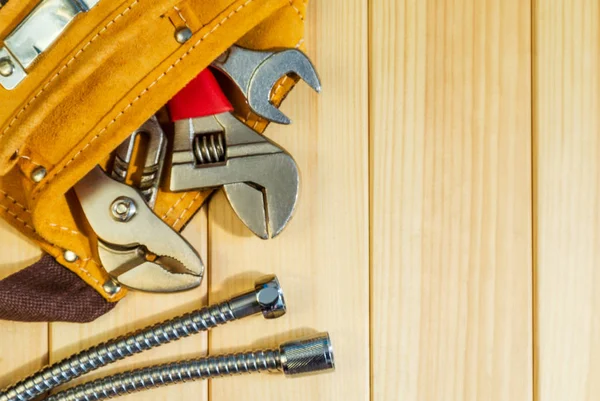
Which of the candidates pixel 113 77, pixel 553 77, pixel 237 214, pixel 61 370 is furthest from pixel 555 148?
pixel 61 370

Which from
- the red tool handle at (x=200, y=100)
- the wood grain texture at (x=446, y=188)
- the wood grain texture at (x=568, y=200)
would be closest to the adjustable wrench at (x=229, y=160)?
the red tool handle at (x=200, y=100)

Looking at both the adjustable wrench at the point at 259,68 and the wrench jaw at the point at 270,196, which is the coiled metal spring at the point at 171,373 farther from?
the adjustable wrench at the point at 259,68

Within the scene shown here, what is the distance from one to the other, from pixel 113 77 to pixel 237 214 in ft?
0.57

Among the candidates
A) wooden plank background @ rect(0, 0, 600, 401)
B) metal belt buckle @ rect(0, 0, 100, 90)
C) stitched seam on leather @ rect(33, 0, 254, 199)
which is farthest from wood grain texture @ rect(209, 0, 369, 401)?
metal belt buckle @ rect(0, 0, 100, 90)

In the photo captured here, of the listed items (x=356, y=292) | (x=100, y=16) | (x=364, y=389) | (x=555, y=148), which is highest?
(x=100, y=16)

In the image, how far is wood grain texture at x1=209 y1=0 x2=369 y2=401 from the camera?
28.2 inches

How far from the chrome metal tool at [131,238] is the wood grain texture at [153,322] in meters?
0.05

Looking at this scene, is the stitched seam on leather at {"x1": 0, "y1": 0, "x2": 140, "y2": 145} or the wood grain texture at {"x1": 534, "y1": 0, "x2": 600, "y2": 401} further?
the wood grain texture at {"x1": 534, "y1": 0, "x2": 600, "y2": 401}

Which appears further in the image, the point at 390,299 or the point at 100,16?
the point at 390,299

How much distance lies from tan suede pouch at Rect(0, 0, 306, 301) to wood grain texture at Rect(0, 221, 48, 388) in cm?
7

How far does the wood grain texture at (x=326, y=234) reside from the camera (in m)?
0.72

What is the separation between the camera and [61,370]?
0.69m

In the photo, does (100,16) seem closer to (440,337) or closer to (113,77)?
(113,77)

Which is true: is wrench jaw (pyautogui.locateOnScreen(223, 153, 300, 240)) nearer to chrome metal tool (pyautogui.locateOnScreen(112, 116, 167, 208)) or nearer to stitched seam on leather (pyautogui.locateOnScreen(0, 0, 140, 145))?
chrome metal tool (pyautogui.locateOnScreen(112, 116, 167, 208))
